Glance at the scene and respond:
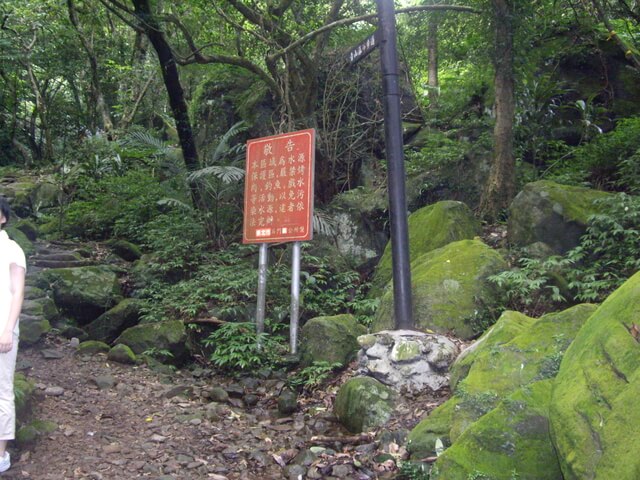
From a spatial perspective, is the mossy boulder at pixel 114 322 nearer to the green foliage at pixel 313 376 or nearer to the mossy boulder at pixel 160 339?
the mossy boulder at pixel 160 339

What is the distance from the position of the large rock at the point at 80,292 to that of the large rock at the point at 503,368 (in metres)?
5.15

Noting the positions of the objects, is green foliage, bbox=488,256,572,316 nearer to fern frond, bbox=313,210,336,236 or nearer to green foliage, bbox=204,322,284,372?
green foliage, bbox=204,322,284,372

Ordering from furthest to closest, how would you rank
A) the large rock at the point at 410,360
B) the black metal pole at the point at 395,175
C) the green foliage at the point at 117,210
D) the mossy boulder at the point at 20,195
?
the mossy boulder at the point at 20,195 < the green foliage at the point at 117,210 < the black metal pole at the point at 395,175 < the large rock at the point at 410,360

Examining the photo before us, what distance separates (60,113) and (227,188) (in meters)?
10.0

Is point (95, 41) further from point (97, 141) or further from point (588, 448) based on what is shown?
point (588, 448)

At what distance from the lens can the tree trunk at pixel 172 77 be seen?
10055mm

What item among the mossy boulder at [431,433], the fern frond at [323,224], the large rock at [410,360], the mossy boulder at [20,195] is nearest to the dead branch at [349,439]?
the mossy boulder at [431,433]

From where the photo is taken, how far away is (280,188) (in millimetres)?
7383

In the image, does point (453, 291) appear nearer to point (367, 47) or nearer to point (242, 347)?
point (242, 347)

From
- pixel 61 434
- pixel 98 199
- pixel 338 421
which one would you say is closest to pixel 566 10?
pixel 338 421

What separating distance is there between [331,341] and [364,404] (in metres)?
1.51

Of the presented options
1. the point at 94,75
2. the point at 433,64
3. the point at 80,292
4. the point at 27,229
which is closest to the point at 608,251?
the point at 80,292

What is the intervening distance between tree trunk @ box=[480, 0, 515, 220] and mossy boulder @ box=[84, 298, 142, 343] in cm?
535

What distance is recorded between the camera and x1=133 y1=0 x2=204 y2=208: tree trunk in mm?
10055
